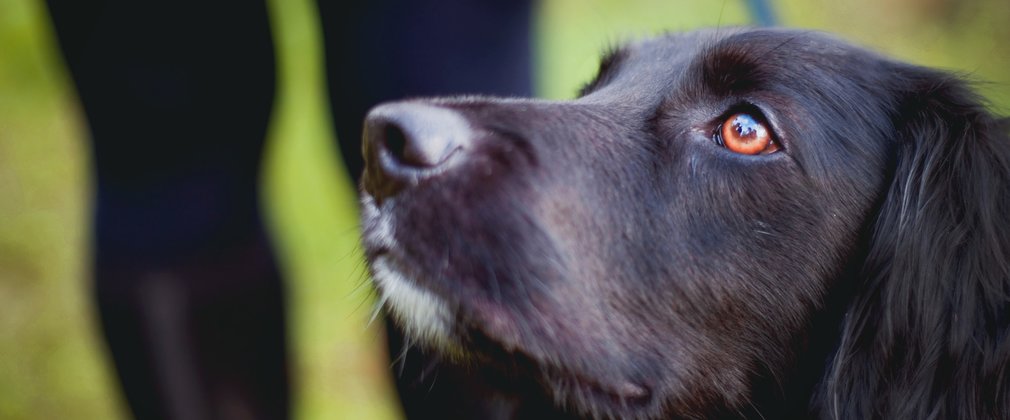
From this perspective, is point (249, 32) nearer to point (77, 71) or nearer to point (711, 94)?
point (77, 71)

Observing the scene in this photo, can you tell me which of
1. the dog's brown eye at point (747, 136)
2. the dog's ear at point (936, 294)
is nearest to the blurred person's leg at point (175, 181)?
the dog's brown eye at point (747, 136)

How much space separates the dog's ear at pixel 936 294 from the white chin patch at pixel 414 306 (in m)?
0.70

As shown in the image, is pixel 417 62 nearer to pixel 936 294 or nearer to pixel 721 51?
pixel 721 51

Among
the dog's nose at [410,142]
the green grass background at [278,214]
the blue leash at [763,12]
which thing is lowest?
the green grass background at [278,214]

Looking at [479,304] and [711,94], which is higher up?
[711,94]

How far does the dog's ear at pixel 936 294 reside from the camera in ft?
5.23

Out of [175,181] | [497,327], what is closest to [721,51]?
[497,327]

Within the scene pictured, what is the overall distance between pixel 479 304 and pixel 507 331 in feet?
0.23

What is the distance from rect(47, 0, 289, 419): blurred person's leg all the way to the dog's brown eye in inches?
43.5

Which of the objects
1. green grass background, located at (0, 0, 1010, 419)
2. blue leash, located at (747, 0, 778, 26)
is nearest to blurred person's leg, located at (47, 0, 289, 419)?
green grass background, located at (0, 0, 1010, 419)

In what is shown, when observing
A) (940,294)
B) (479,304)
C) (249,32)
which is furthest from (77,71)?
(940,294)

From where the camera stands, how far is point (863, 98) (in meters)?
1.79

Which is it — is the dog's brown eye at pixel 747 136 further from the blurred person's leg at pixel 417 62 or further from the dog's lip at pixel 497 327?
the blurred person's leg at pixel 417 62

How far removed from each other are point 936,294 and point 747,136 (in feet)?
1.35
